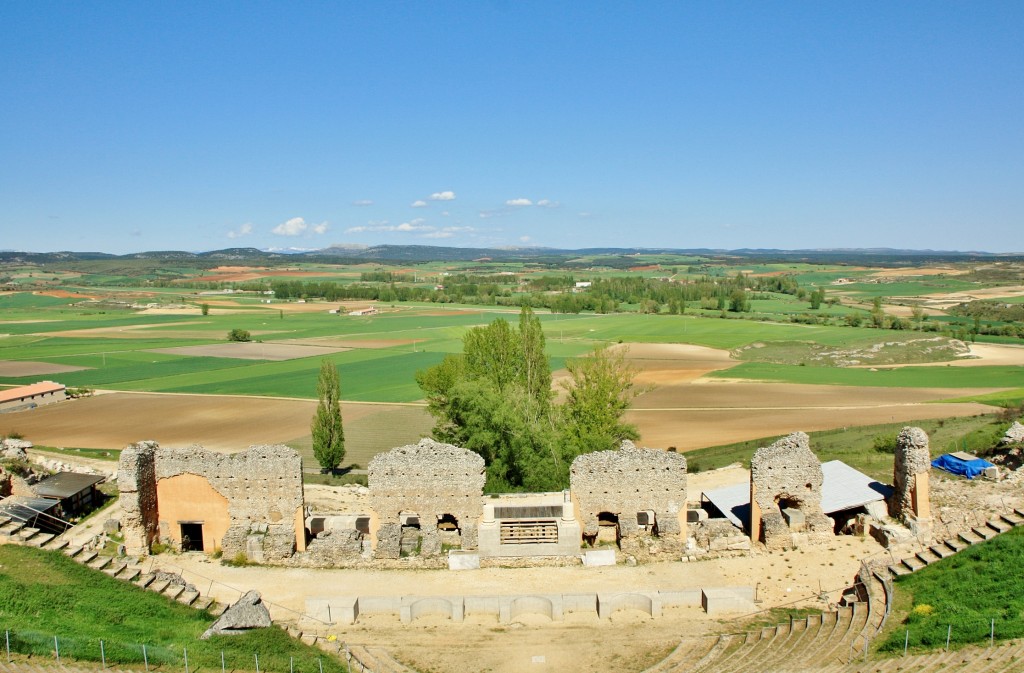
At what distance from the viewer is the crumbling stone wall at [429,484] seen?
24094mm

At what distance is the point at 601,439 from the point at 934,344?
58330 millimetres

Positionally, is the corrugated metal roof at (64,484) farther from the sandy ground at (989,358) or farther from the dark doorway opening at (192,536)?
the sandy ground at (989,358)

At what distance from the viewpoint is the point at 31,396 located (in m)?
54.9

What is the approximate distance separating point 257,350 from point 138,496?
61719 millimetres

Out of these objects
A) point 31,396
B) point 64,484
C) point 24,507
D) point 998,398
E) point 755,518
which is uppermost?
point 24,507

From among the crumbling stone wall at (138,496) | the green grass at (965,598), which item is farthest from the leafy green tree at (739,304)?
the crumbling stone wall at (138,496)

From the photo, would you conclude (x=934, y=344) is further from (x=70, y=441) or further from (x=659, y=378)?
(x=70, y=441)

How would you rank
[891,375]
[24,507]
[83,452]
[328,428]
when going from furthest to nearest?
[891,375]
[83,452]
[328,428]
[24,507]

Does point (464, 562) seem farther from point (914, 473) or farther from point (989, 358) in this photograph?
point (989, 358)

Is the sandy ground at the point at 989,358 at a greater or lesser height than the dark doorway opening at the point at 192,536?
lesser

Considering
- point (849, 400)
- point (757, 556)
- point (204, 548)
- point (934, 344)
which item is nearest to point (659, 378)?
point (849, 400)

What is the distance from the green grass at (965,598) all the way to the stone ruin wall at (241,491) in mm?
17392

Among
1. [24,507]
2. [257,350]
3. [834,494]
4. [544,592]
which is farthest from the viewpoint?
[257,350]

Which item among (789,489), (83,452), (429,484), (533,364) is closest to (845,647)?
(789,489)
